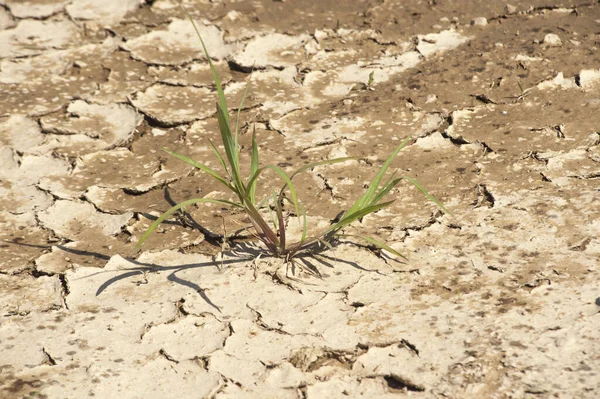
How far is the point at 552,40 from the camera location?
2.64 meters

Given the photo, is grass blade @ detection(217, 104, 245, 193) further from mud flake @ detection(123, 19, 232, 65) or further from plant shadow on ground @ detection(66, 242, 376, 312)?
mud flake @ detection(123, 19, 232, 65)

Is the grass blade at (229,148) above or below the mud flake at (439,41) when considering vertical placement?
above

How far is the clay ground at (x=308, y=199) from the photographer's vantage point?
4.94 feet

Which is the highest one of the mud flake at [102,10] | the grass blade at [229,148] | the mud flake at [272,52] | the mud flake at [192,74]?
the grass blade at [229,148]

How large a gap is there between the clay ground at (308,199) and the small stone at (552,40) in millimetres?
21

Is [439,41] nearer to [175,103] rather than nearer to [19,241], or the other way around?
[175,103]

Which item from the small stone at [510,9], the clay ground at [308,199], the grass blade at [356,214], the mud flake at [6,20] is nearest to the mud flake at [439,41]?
the clay ground at [308,199]

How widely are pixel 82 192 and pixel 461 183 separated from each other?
1011 mm

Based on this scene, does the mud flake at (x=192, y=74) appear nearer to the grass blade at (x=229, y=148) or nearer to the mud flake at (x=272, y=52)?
the mud flake at (x=272, y=52)

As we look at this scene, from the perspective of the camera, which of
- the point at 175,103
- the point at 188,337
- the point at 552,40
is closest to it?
the point at 188,337

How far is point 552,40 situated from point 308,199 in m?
1.15

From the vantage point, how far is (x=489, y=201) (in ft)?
6.36

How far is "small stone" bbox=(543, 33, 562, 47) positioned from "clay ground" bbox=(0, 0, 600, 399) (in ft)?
0.07

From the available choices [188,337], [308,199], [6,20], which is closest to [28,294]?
[188,337]
